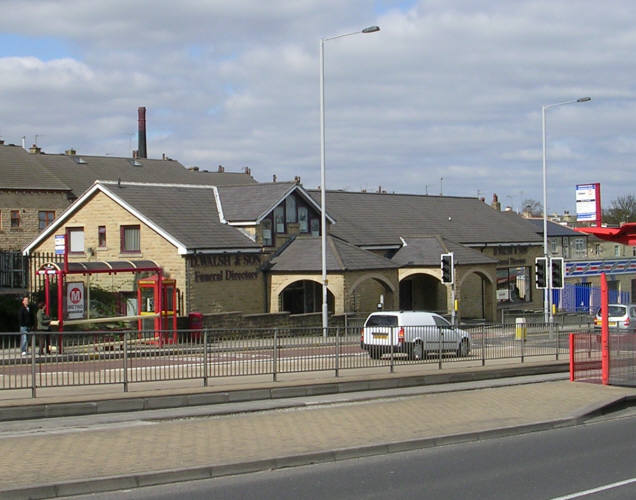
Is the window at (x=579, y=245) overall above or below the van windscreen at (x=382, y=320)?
above

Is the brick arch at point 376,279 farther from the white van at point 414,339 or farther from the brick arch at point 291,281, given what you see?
the white van at point 414,339

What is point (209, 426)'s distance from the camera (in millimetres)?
14453

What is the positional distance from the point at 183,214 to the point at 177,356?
21982mm

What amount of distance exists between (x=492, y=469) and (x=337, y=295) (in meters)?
27.7

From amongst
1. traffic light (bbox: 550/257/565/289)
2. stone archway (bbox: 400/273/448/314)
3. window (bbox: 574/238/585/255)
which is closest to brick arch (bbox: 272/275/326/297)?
traffic light (bbox: 550/257/565/289)

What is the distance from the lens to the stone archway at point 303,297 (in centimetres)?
4203

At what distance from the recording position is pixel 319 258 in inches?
1577

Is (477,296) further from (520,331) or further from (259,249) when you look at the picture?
(520,331)

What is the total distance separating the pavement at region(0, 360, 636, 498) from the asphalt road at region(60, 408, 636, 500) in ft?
1.26

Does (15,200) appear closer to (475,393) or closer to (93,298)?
(93,298)

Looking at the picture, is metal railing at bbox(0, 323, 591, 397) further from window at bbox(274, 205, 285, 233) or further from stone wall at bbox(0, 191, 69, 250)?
stone wall at bbox(0, 191, 69, 250)

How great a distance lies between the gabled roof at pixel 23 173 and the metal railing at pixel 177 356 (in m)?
38.4

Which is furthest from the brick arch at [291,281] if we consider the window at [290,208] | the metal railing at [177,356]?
the metal railing at [177,356]

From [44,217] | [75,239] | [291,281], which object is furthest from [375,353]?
[44,217]
